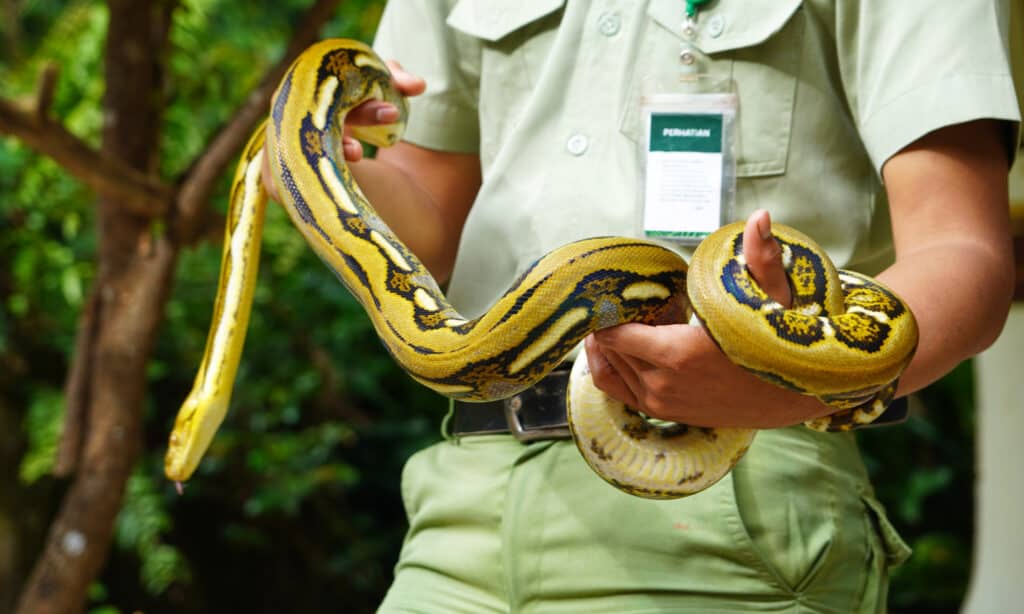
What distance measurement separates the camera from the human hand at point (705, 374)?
3.17ft

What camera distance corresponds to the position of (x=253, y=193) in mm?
1677

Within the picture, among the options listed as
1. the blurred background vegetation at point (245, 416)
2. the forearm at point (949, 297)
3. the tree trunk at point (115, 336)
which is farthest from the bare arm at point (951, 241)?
the blurred background vegetation at point (245, 416)

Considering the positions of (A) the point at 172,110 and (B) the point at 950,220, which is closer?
(B) the point at 950,220

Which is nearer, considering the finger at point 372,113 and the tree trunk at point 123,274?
the finger at point 372,113

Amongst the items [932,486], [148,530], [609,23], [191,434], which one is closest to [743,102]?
[609,23]

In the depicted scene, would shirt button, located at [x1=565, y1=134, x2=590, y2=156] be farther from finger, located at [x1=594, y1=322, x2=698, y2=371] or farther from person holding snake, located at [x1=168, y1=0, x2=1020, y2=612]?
finger, located at [x1=594, y1=322, x2=698, y2=371]

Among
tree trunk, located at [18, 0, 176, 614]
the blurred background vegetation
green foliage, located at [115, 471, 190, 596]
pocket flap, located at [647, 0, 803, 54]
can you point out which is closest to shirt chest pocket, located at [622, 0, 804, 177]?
pocket flap, located at [647, 0, 803, 54]

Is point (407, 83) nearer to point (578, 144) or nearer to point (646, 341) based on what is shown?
point (578, 144)

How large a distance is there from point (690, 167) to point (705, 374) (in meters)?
0.39

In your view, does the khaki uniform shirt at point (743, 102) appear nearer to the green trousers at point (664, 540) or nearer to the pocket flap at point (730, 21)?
the pocket flap at point (730, 21)

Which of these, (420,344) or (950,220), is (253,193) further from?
(950,220)

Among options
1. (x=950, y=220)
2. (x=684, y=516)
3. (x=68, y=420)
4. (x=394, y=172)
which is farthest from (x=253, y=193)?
(x=68, y=420)

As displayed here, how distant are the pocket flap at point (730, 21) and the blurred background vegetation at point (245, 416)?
228cm

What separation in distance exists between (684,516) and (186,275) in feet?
10.0
